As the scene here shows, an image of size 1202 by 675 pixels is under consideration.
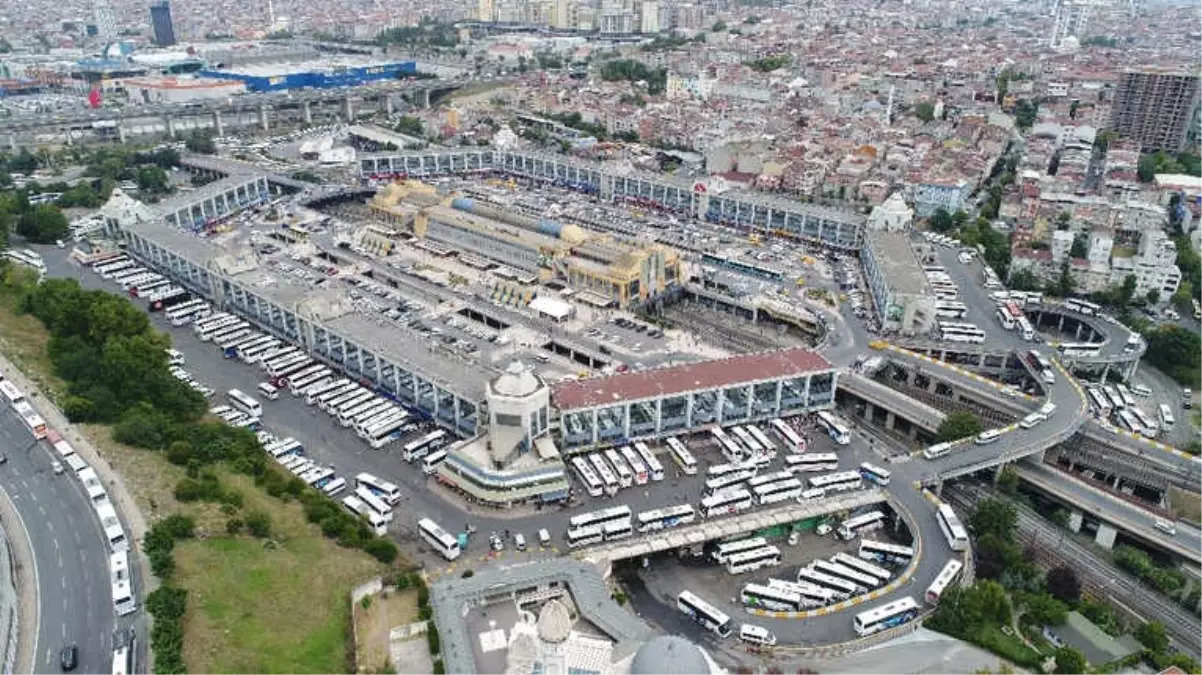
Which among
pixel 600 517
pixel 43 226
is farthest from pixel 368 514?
pixel 43 226

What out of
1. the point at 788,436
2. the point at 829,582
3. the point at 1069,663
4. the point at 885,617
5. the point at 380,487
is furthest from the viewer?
the point at 788,436

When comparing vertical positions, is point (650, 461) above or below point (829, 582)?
above

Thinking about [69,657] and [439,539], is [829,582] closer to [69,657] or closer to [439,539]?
[439,539]

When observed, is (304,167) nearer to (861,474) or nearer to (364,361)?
(364,361)

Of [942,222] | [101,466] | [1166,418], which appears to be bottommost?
[1166,418]

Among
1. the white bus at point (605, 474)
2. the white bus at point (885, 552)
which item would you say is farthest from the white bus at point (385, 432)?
the white bus at point (885, 552)

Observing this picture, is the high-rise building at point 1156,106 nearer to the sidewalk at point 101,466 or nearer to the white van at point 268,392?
the white van at point 268,392

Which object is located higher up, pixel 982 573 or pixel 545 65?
pixel 545 65

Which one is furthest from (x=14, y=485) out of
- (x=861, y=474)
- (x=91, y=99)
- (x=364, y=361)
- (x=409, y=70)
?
(x=409, y=70)
